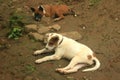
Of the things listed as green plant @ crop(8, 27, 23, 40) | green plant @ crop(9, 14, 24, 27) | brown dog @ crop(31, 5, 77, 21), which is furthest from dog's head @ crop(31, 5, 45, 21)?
green plant @ crop(8, 27, 23, 40)

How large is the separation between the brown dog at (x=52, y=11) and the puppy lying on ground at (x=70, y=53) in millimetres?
1691

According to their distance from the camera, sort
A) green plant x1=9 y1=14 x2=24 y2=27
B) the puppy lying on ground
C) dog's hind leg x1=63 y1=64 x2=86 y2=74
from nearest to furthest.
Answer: dog's hind leg x1=63 y1=64 x2=86 y2=74
the puppy lying on ground
green plant x1=9 y1=14 x2=24 y2=27

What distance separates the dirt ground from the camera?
208 inches

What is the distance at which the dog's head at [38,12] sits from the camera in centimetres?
724

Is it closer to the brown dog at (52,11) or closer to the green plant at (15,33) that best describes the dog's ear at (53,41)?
the green plant at (15,33)

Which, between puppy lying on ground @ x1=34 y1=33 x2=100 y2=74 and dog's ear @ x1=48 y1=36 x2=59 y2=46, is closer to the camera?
puppy lying on ground @ x1=34 y1=33 x2=100 y2=74

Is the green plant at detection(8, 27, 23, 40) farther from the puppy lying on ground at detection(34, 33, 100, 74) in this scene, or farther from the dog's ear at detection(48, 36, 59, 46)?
the dog's ear at detection(48, 36, 59, 46)

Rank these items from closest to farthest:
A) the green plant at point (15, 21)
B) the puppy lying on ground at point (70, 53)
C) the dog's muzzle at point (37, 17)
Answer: the puppy lying on ground at point (70, 53) → the green plant at point (15, 21) → the dog's muzzle at point (37, 17)

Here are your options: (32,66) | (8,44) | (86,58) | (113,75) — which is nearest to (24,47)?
(8,44)

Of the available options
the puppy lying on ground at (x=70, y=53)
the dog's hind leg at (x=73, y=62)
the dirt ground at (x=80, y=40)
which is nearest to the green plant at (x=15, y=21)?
the dirt ground at (x=80, y=40)

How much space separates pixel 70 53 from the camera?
552 centimetres

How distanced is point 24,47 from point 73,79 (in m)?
1.41

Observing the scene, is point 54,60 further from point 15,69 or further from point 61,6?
point 61,6

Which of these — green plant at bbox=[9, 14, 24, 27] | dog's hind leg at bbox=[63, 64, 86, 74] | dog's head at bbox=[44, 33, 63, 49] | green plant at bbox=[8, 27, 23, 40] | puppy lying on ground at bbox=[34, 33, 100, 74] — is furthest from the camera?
green plant at bbox=[9, 14, 24, 27]
